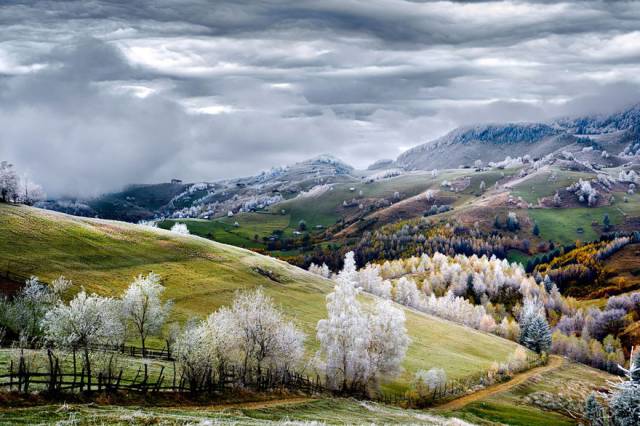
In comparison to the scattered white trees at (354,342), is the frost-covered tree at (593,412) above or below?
below

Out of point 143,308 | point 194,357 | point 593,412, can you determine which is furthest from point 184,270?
point 593,412

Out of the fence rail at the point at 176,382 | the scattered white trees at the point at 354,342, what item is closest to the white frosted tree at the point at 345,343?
the scattered white trees at the point at 354,342

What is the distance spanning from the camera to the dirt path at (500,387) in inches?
3898

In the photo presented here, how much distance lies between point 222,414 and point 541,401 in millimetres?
90098

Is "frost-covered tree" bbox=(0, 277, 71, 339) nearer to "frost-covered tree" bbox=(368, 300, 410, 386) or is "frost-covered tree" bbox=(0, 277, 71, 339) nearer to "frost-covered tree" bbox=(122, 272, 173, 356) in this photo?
"frost-covered tree" bbox=(122, 272, 173, 356)

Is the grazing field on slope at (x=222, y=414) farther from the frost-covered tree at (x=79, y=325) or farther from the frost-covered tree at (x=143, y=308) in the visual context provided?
Answer: the frost-covered tree at (x=143, y=308)

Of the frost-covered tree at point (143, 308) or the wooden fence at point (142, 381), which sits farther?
the frost-covered tree at point (143, 308)

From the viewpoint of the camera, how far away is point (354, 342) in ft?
Answer: 271

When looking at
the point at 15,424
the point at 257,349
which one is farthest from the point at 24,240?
the point at 15,424

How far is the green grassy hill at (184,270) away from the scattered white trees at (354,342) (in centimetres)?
1631

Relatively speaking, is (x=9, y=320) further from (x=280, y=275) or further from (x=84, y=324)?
(x=280, y=275)

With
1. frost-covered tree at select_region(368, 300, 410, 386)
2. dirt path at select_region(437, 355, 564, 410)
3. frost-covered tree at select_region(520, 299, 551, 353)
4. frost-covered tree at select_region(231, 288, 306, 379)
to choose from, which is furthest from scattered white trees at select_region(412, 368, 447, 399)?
frost-covered tree at select_region(520, 299, 551, 353)

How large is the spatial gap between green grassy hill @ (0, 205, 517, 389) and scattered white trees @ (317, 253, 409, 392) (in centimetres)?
1631

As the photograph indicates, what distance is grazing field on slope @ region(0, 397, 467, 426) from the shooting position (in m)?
37.5
